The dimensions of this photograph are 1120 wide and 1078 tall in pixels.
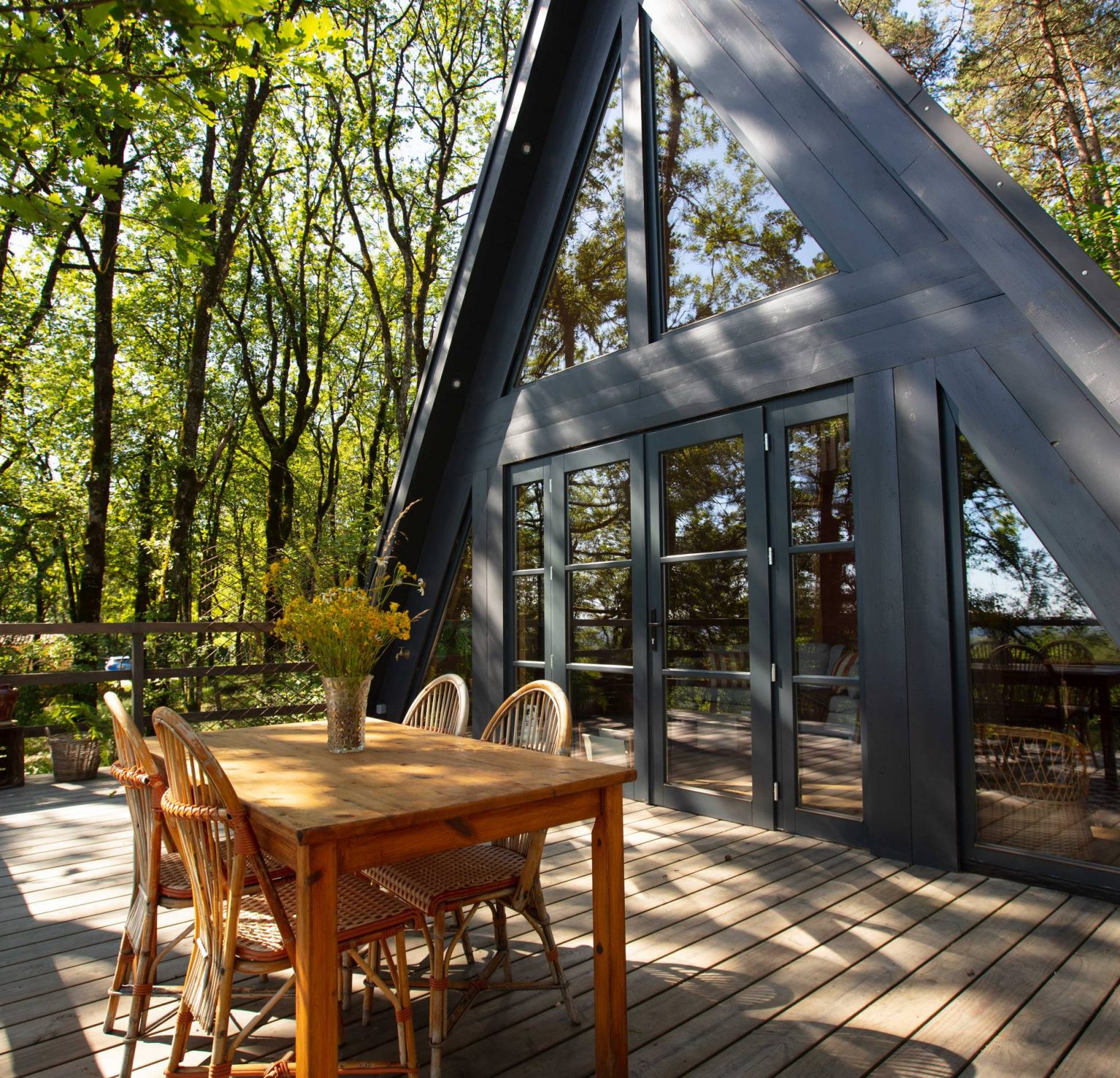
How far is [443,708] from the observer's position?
318 cm

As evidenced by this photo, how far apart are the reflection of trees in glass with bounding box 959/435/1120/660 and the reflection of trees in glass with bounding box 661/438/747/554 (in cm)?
111

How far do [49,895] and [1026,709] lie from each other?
4.05 meters

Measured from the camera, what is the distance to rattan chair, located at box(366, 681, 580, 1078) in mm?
1977

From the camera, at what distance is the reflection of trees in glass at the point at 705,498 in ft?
13.8

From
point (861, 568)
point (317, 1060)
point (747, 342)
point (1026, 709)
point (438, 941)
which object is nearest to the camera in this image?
point (317, 1060)

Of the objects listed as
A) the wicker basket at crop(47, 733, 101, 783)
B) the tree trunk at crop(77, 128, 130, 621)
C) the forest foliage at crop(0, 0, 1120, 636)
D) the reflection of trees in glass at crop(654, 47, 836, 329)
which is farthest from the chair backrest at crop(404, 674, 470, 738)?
the tree trunk at crop(77, 128, 130, 621)

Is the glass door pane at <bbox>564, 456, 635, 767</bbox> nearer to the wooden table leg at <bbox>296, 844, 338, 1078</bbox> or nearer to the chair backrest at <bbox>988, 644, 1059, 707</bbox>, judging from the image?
the chair backrest at <bbox>988, 644, 1059, 707</bbox>

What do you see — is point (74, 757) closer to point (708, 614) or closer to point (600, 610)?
point (600, 610)

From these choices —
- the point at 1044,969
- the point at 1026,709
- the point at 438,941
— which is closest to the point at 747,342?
the point at 1026,709

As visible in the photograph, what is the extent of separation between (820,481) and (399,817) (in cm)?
289

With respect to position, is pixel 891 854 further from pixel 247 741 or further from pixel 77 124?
pixel 77 124

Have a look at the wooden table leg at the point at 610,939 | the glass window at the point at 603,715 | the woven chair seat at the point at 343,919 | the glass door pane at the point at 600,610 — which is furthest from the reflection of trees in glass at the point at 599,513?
the woven chair seat at the point at 343,919

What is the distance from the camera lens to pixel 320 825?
1.51 meters

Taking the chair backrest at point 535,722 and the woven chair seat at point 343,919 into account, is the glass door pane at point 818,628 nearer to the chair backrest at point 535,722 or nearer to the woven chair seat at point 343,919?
the chair backrest at point 535,722
